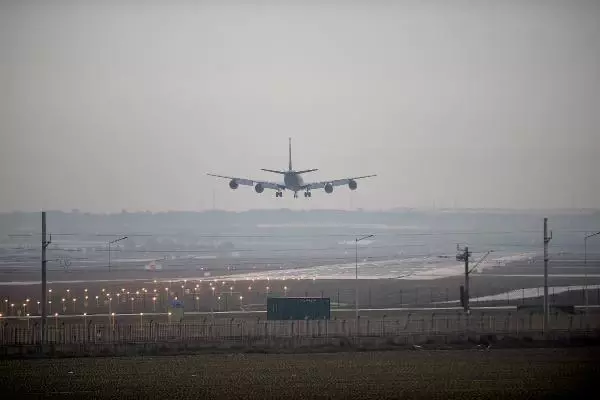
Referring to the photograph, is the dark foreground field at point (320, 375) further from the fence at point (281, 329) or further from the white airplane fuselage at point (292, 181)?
the white airplane fuselage at point (292, 181)

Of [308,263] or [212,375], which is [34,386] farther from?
[308,263]

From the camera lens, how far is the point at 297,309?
8575 cm

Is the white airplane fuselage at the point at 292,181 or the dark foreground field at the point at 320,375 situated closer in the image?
the dark foreground field at the point at 320,375

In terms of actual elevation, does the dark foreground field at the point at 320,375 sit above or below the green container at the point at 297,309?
below

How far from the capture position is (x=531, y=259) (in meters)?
169

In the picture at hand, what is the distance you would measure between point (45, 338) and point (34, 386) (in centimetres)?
1673

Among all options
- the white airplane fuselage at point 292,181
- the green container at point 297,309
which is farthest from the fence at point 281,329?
the white airplane fuselage at point 292,181

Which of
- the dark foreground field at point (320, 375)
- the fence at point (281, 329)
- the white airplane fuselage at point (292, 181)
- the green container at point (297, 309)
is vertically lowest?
the dark foreground field at point (320, 375)

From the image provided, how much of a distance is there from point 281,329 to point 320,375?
69.4 ft

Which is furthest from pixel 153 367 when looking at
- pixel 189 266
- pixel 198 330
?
pixel 189 266

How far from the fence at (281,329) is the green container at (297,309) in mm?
565

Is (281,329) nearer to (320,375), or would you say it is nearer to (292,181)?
(320,375)

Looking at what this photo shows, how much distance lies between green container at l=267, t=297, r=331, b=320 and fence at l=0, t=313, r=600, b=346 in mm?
565

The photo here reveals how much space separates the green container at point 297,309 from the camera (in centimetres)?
8538
